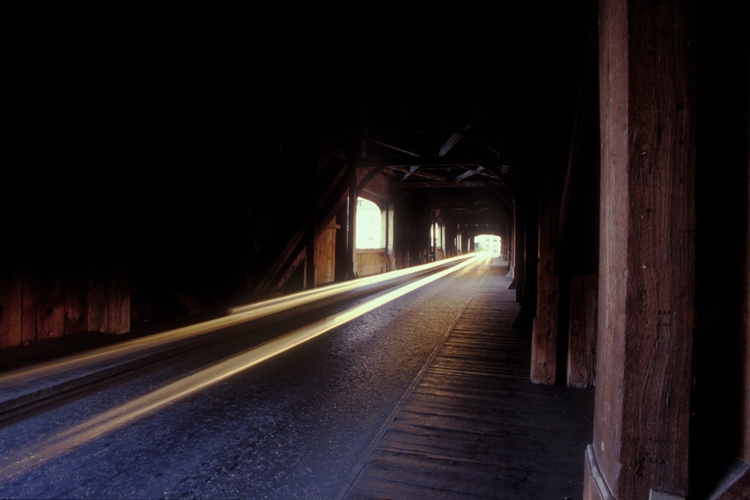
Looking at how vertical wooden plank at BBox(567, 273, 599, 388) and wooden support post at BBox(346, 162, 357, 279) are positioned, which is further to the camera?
wooden support post at BBox(346, 162, 357, 279)

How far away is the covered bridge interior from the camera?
1257mm

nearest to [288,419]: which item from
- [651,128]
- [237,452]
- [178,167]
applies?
[237,452]

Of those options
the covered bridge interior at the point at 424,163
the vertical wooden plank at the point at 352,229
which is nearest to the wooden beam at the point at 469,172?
the covered bridge interior at the point at 424,163

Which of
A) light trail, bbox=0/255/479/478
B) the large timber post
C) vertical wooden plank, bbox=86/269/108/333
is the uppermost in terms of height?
the large timber post

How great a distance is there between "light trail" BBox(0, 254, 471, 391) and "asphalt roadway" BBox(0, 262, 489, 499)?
566 millimetres

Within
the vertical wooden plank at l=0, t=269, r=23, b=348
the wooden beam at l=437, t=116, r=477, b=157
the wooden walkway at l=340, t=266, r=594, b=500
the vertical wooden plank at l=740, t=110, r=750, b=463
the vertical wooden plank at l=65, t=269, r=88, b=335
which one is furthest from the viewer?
the wooden beam at l=437, t=116, r=477, b=157

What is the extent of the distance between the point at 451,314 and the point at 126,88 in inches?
228

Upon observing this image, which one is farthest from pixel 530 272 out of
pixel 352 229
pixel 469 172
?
pixel 469 172

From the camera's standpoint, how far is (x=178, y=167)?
6148mm

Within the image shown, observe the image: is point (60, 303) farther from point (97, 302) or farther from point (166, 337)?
point (166, 337)

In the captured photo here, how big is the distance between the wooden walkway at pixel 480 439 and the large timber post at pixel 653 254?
78cm

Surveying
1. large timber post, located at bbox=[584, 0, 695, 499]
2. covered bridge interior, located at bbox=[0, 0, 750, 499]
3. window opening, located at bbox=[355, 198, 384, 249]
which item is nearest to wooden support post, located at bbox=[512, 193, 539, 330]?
covered bridge interior, located at bbox=[0, 0, 750, 499]

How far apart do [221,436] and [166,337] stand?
2.83 meters

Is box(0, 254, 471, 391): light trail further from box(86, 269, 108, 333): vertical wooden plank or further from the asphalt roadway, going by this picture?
box(86, 269, 108, 333): vertical wooden plank
